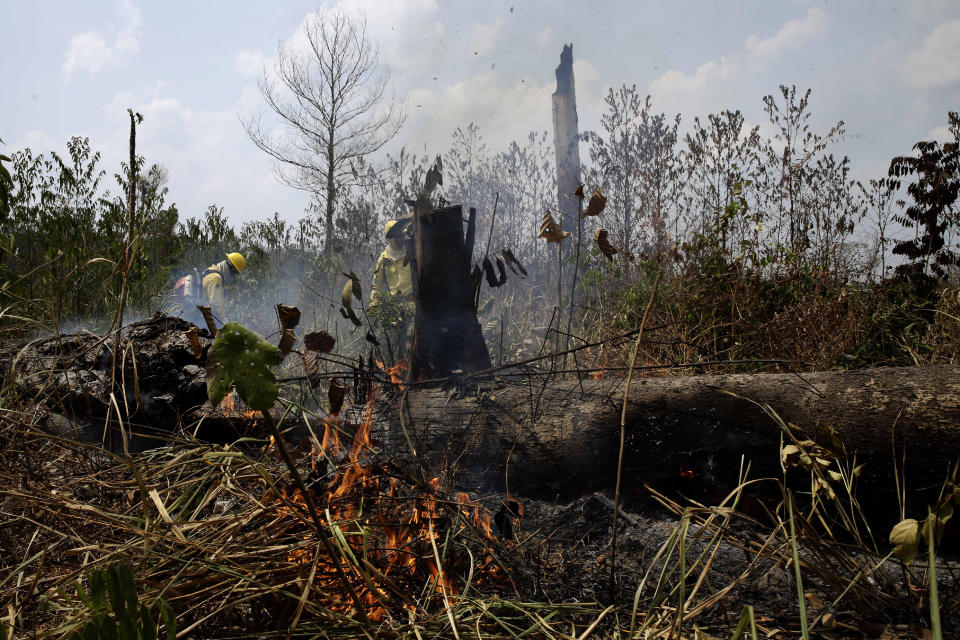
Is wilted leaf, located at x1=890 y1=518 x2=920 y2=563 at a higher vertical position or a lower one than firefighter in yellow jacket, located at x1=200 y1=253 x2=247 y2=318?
lower

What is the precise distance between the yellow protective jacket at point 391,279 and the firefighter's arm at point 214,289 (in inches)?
77.2

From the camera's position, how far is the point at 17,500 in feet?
4.05

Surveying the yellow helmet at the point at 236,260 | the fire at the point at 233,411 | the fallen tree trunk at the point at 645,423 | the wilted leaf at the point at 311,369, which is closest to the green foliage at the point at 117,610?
the fallen tree trunk at the point at 645,423

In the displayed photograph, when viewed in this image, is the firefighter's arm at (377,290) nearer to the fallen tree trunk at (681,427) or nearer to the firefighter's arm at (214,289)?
the firefighter's arm at (214,289)

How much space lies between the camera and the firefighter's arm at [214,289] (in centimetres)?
644

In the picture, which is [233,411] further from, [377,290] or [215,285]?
[215,285]

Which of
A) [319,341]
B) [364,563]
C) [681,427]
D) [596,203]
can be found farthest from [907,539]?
[596,203]

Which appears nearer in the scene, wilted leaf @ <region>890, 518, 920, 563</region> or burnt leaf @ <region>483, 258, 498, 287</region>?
wilted leaf @ <region>890, 518, 920, 563</region>

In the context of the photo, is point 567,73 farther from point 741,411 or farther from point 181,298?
point 741,411

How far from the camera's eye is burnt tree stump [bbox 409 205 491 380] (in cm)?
310

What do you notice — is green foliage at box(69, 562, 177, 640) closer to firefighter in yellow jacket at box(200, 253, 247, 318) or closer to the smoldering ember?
the smoldering ember

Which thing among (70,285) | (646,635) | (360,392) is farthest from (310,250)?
(646,635)

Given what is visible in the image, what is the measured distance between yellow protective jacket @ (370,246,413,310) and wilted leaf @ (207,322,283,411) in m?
4.38

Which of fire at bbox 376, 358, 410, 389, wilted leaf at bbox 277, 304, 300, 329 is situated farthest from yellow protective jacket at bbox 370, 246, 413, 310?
wilted leaf at bbox 277, 304, 300, 329
